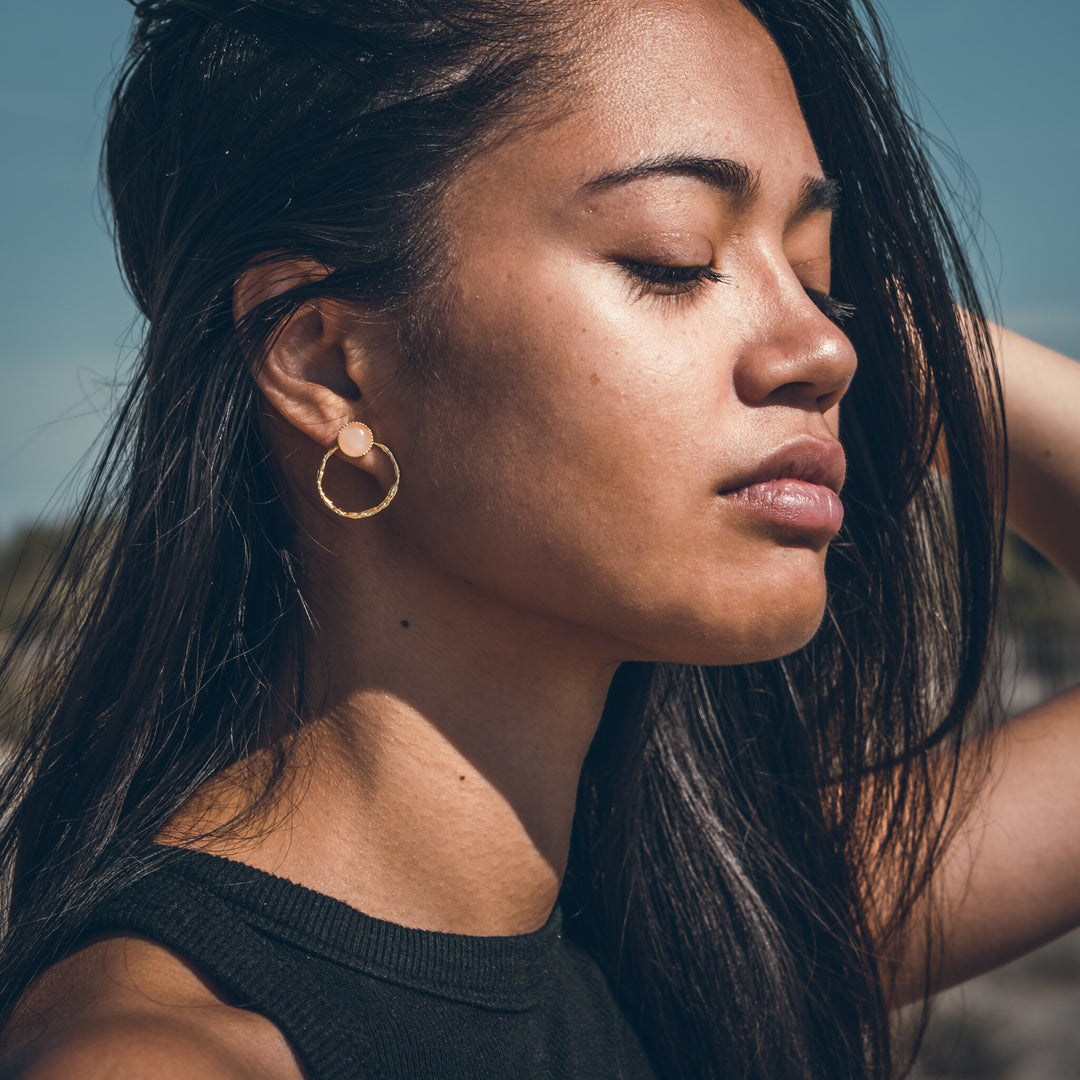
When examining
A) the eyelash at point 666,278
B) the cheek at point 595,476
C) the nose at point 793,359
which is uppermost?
the eyelash at point 666,278

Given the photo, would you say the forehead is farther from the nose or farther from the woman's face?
the nose

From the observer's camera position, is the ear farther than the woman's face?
Yes

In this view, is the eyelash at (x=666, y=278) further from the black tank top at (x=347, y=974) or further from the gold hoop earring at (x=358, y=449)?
the black tank top at (x=347, y=974)

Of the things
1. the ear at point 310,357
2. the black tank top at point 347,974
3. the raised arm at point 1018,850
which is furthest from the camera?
the raised arm at point 1018,850

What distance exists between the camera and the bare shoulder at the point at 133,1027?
114 cm

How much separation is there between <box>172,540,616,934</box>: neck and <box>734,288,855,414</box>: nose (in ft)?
1.54

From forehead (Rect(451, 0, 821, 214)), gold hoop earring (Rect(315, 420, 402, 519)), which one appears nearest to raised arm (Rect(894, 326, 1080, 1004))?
forehead (Rect(451, 0, 821, 214))

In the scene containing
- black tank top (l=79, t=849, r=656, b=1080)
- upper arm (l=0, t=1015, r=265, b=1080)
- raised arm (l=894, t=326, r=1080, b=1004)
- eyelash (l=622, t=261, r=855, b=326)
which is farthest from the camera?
raised arm (l=894, t=326, r=1080, b=1004)

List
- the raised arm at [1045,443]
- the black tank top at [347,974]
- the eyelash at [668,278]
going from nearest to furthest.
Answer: the black tank top at [347,974] < the eyelash at [668,278] < the raised arm at [1045,443]

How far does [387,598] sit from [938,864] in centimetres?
129

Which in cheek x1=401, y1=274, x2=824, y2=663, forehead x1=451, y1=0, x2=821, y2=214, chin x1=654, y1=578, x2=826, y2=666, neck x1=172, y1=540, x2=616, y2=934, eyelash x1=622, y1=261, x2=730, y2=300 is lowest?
neck x1=172, y1=540, x2=616, y2=934

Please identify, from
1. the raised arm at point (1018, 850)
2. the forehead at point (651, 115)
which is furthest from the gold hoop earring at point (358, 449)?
the raised arm at point (1018, 850)

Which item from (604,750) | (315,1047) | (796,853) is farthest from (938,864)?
(315,1047)

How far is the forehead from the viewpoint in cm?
152
